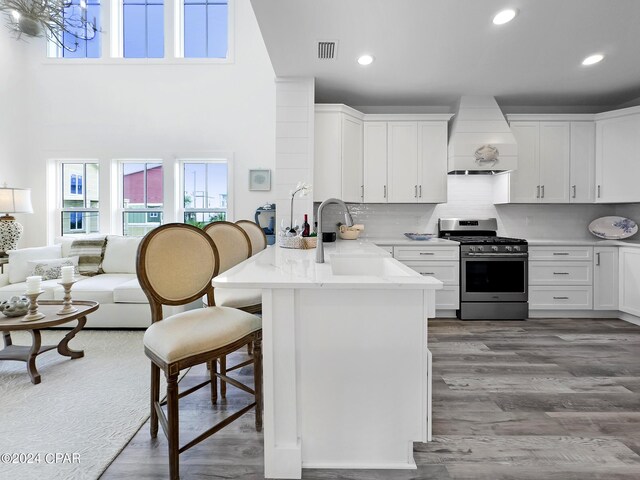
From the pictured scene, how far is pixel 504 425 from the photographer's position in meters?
1.84

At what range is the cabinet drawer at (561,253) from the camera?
12.6 feet

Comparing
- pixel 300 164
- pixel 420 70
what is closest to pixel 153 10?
pixel 300 164

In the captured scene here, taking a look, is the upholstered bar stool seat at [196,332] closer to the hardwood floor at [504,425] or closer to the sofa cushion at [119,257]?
the hardwood floor at [504,425]

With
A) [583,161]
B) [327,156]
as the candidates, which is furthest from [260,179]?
[583,161]

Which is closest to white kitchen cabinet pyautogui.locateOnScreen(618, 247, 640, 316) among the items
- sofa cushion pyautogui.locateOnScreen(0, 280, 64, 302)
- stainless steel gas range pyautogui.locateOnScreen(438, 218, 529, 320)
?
stainless steel gas range pyautogui.locateOnScreen(438, 218, 529, 320)

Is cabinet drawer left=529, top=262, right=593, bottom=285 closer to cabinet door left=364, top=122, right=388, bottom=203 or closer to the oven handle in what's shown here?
the oven handle

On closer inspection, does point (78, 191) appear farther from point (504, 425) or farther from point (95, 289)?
point (504, 425)

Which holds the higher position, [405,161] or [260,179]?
[405,161]

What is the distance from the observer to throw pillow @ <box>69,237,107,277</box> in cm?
400

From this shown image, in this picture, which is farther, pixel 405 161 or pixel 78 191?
pixel 78 191

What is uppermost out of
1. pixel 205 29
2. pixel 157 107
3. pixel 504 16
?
pixel 205 29

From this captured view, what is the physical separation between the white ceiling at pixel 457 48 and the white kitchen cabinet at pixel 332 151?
Result: 34 centimetres

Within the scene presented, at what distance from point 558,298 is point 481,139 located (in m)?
2.08

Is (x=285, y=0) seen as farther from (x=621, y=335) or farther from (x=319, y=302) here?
(x=621, y=335)
